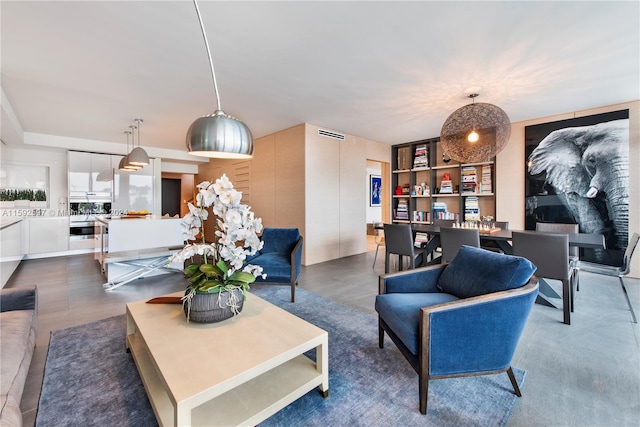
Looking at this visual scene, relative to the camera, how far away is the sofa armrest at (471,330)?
150 cm

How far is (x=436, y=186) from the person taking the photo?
630cm

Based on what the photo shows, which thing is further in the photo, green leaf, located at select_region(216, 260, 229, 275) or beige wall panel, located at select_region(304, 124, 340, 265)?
beige wall panel, located at select_region(304, 124, 340, 265)

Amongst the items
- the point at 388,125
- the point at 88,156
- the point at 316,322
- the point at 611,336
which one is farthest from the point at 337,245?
the point at 88,156

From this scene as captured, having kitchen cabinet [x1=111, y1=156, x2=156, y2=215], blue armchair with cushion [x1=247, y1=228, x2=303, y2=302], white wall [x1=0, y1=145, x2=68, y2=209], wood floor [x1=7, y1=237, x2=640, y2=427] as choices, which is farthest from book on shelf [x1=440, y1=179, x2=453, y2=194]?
white wall [x1=0, y1=145, x2=68, y2=209]

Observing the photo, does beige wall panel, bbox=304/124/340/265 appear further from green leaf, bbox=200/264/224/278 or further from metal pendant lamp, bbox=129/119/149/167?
green leaf, bbox=200/264/224/278

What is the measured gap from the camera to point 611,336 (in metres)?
2.36

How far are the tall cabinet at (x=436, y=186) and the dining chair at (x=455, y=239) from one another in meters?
2.37

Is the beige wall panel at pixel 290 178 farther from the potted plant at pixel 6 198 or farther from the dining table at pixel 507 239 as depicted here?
the potted plant at pixel 6 198

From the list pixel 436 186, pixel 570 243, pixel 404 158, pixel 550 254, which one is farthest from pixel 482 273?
pixel 404 158

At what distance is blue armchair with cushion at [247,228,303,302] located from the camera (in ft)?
10.8

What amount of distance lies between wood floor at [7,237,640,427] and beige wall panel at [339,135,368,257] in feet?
4.04

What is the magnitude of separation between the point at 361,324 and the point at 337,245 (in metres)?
3.16

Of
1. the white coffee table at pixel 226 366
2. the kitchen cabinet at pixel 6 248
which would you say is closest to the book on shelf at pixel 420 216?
the white coffee table at pixel 226 366

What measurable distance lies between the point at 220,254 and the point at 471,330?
1500mm
